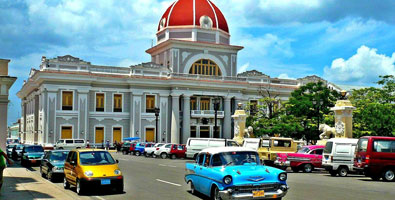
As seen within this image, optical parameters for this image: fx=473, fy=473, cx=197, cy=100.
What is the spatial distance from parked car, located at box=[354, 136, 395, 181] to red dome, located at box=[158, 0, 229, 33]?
45.6m

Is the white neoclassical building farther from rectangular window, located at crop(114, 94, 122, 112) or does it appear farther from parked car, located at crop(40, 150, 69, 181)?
parked car, located at crop(40, 150, 69, 181)

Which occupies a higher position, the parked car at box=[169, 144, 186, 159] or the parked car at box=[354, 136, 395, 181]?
the parked car at box=[354, 136, 395, 181]

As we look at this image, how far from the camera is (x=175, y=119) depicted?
6153cm

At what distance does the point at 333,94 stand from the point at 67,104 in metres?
31.0

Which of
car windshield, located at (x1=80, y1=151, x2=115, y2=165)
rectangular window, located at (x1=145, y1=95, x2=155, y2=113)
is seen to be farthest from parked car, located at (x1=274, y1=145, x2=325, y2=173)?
rectangular window, located at (x1=145, y1=95, x2=155, y2=113)

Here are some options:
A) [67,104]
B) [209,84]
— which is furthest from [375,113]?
[67,104]

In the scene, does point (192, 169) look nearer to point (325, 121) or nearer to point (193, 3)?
point (325, 121)

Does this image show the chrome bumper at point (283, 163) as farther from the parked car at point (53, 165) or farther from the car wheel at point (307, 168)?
the parked car at point (53, 165)

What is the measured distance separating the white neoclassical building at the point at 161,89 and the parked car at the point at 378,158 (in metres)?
35.9

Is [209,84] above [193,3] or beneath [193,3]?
beneath

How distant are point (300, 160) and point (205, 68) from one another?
39486 mm

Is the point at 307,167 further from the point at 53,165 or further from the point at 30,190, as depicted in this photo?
the point at 30,190

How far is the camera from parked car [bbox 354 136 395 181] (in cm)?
2114

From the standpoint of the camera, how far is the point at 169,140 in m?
62.4
